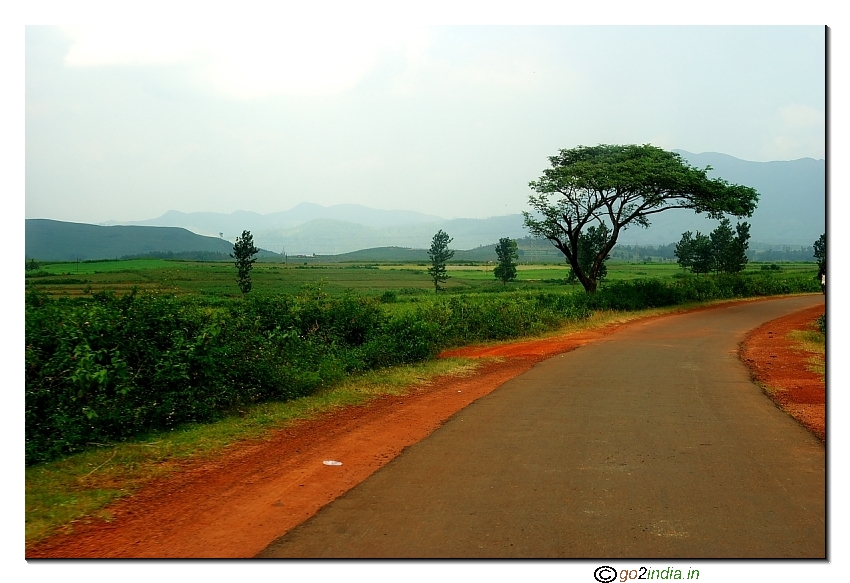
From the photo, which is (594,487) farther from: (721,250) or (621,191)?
(721,250)

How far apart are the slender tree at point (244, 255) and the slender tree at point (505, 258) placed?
31.0 meters

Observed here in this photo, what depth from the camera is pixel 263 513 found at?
15.9 feet

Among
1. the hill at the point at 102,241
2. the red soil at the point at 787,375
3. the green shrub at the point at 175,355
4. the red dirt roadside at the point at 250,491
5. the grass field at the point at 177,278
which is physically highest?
the hill at the point at 102,241

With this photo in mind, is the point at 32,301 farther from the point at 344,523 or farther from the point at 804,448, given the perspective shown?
the point at 804,448

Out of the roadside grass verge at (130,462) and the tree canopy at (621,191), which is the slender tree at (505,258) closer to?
the tree canopy at (621,191)

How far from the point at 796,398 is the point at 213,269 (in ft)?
54.7

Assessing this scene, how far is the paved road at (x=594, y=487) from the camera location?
13.8ft

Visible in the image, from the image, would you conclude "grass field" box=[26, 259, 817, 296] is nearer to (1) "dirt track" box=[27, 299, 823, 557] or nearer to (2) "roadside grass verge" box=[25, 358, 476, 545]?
(2) "roadside grass verge" box=[25, 358, 476, 545]

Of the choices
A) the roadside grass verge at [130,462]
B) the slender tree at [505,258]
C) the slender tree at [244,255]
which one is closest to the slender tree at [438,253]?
the slender tree at [505,258]

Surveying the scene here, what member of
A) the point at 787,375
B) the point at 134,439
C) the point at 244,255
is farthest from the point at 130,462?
the point at 244,255

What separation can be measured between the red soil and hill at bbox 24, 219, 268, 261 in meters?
9.02

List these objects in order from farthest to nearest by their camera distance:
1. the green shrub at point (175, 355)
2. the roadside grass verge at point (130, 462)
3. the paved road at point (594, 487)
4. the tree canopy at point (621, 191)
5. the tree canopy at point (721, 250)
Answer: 1. the tree canopy at point (721, 250)
2. the tree canopy at point (621, 191)
3. the green shrub at point (175, 355)
4. the roadside grass verge at point (130, 462)
5. the paved road at point (594, 487)

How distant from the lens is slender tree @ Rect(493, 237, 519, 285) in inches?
2002

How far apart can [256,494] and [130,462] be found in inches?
65.6
